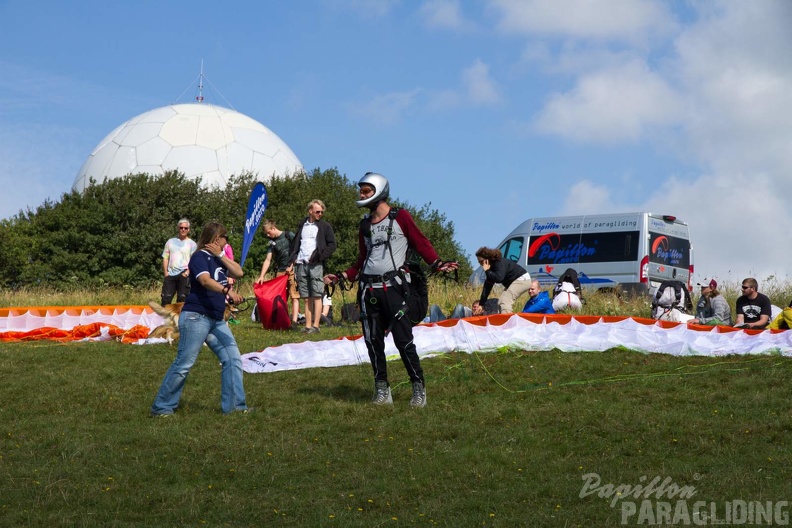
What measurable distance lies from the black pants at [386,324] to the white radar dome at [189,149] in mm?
44230

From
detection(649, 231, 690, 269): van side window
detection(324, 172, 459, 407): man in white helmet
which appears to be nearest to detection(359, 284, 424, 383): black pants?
detection(324, 172, 459, 407): man in white helmet

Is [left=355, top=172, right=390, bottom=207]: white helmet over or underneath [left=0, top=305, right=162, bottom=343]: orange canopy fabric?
over

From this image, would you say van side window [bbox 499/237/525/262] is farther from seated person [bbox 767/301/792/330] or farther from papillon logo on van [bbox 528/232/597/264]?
seated person [bbox 767/301/792/330]

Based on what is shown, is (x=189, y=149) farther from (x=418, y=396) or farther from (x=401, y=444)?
(x=401, y=444)

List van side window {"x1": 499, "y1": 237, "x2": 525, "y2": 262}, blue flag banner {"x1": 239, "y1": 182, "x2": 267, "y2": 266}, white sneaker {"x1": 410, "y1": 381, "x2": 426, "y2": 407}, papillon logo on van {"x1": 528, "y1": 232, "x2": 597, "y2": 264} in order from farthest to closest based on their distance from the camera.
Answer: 1. van side window {"x1": 499, "y1": 237, "x2": 525, "y2": 262}
2. papillon logo on van {"x1": 528, "y1": 232, "x2": 597, "y2": 264}
3. blue flag banner {"x1": 239, "y1": 182, "x2": 267, "y2": 266}
4. white sneaker {"x1": 410, "y1": 381, "x2": 426, "y2": 407}

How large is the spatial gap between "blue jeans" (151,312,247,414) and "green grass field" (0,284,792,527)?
0.72 ft

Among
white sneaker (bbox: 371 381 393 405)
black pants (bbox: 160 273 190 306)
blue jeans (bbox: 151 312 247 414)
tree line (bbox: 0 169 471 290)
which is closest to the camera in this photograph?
blue jeans (bbox: 151 312 247 414)

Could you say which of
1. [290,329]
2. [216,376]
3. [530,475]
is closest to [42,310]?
[290,329]

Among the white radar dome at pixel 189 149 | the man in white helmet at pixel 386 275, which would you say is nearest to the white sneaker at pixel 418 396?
the man in white helmet at pixel 386 275

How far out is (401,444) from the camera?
845 cm

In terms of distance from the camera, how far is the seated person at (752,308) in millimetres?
15930

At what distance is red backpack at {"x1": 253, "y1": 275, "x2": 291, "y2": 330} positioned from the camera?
1664 centimetres

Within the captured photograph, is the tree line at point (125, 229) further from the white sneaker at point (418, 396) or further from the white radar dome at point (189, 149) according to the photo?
the white sneaker at point (418, 396)

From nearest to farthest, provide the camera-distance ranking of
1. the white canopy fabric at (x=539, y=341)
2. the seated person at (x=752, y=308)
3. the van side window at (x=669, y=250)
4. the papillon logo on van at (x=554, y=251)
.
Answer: the white canopy fabric at (x=539, y=341)
the seated person at (x=752, y=308)
the van side window at (x=669, y=250)
the papillon logo on van at (x=554, y=251)
